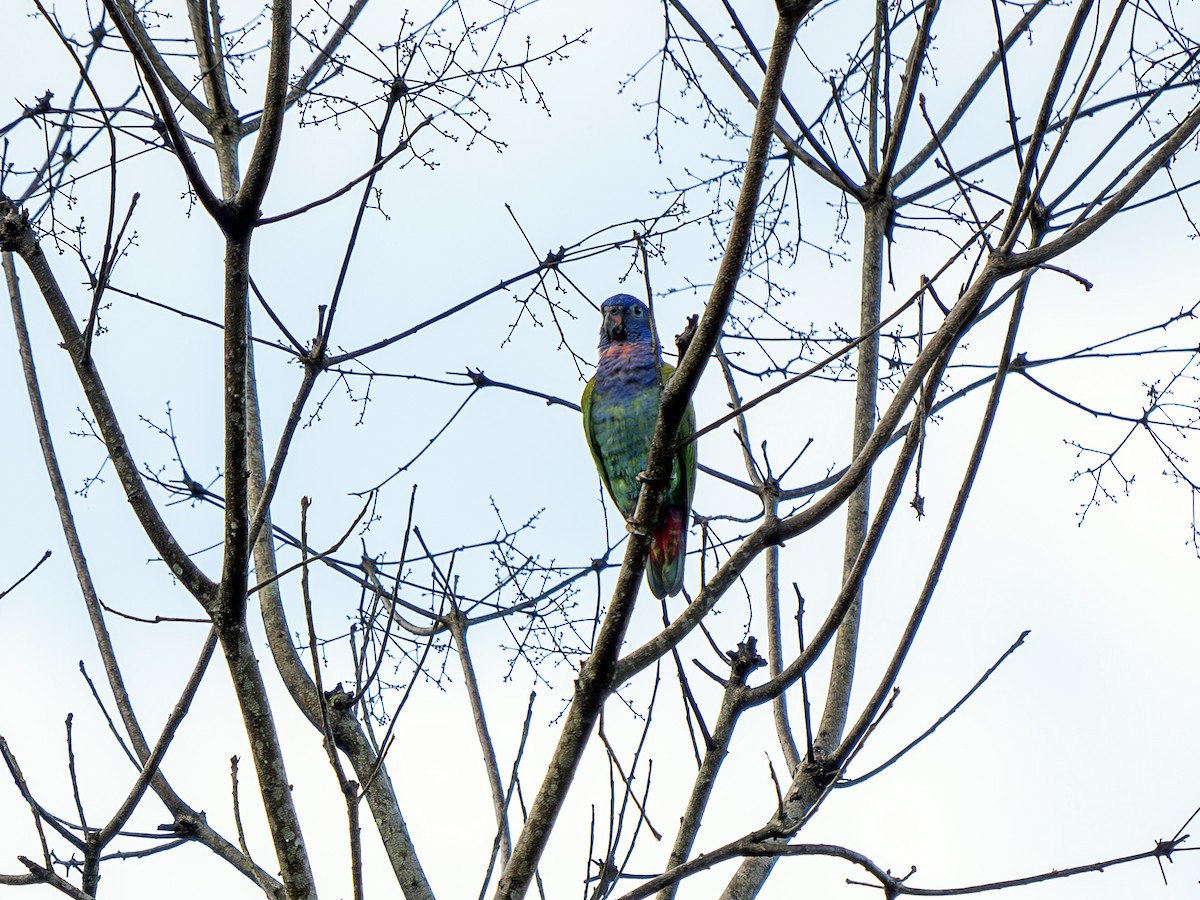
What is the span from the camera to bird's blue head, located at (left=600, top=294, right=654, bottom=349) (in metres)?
6.24

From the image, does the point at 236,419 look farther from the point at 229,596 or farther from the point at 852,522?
the point at 852,522

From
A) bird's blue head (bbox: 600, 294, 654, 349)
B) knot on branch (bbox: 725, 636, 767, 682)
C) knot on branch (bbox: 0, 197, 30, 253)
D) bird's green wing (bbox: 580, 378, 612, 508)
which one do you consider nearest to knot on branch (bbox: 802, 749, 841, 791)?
knot on branch (bbox: 725, 636, 767, 682)

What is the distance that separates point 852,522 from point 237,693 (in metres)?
2.33

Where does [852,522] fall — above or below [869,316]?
below

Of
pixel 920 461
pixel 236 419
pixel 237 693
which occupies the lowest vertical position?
pixel 237 693

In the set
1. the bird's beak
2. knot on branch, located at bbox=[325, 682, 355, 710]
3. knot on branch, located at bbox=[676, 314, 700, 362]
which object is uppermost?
the bird's beak

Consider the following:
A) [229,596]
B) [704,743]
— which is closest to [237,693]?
[229,596]

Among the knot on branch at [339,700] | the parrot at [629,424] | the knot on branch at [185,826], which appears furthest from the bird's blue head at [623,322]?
the knot on branch at [185,826]

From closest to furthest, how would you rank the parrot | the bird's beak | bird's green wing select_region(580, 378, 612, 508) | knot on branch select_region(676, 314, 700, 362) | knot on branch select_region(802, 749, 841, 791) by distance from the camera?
knot on branch select_region(676, 314, 700, 362), knot on branch select_region(802, 749, 841, 791), the parrot, bird's green wing select_region(580, 378, 612, 508), the bird's beak

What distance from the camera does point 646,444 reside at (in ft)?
18.9

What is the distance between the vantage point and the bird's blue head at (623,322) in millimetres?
6242

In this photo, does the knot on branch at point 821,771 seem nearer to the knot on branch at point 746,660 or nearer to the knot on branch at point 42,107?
the knot on branch at point 746,660

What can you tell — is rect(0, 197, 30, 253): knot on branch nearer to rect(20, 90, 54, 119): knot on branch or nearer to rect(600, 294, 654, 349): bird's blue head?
rect(20, 90, 54, 119): knot on branch

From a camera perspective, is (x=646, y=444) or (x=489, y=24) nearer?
(x=489, y=24)
